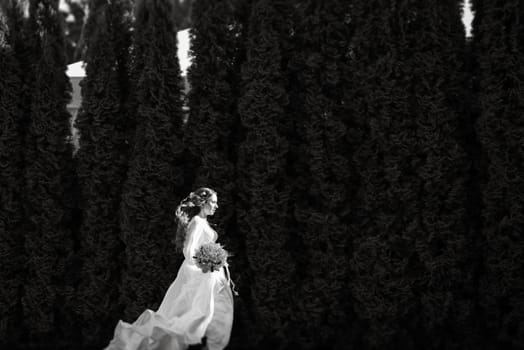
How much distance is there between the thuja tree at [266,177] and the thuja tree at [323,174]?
0.75 feet

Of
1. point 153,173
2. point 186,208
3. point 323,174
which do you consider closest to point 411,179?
point 323,174

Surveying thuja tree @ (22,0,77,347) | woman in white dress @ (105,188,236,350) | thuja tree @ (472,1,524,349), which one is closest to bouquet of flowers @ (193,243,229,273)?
woman in white dress @ (105,188,236,350)

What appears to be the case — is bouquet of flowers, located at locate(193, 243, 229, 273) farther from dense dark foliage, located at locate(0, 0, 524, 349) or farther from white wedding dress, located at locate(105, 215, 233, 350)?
dense dark foliage, located at locate(0, 0, 524, 349)

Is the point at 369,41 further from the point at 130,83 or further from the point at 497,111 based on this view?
the point at 130,83

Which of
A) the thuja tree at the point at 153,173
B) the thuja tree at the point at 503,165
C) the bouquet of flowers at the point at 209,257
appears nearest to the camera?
the bouquet of flowers at the point at 209,257

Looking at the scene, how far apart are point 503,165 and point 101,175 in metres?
4.77

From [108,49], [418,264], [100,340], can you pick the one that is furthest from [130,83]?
[418,264]

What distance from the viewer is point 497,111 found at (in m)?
7.34

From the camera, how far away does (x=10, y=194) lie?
313 inches

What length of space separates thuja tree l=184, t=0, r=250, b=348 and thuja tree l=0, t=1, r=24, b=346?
84.6 inches

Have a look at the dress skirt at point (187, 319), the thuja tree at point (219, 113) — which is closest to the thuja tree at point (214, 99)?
the thuja tree at point (219, 113)

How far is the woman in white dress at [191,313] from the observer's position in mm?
6016

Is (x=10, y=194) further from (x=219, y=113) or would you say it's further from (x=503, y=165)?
(x=503, y=165)

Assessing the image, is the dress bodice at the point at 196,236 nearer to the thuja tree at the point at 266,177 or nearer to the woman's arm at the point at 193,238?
the woman's arm at the point at 193,238
